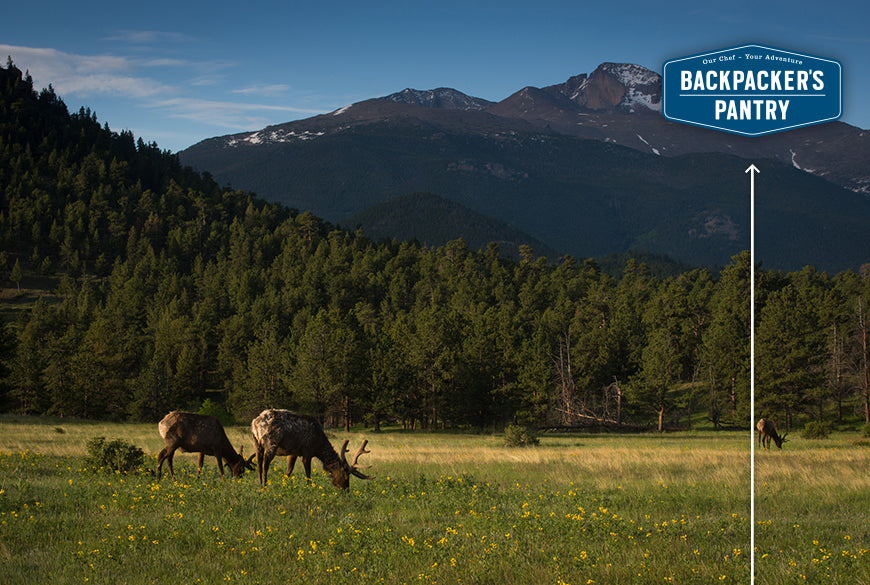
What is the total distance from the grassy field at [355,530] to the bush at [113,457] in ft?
1.20

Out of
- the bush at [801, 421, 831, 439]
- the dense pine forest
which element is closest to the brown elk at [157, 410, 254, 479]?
the bush at [801, 421, 831, 439]

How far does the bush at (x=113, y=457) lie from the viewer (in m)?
18.0

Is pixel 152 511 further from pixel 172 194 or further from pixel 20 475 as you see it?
pixel 172 194

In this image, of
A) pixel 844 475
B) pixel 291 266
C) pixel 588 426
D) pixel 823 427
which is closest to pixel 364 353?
pixel 588 426

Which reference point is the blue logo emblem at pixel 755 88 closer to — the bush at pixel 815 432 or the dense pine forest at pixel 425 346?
the bush at pixel 815 432

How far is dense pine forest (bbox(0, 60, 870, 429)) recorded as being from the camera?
64.9m

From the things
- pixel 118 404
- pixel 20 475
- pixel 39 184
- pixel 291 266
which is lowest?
pixel 118 404

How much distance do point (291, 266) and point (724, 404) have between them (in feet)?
299

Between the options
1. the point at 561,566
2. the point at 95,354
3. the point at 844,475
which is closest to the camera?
the point at 561,566

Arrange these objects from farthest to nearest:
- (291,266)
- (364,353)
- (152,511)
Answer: (291,266) → (364,353) → (152,511)

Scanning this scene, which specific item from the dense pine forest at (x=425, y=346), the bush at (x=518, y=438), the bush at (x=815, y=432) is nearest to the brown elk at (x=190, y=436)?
the bush at (x=518, y=438)

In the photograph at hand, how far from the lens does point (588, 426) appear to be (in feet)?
203

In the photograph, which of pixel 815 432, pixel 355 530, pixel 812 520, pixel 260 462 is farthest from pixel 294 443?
pixel 815 432

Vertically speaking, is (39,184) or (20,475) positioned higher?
(39,184)
